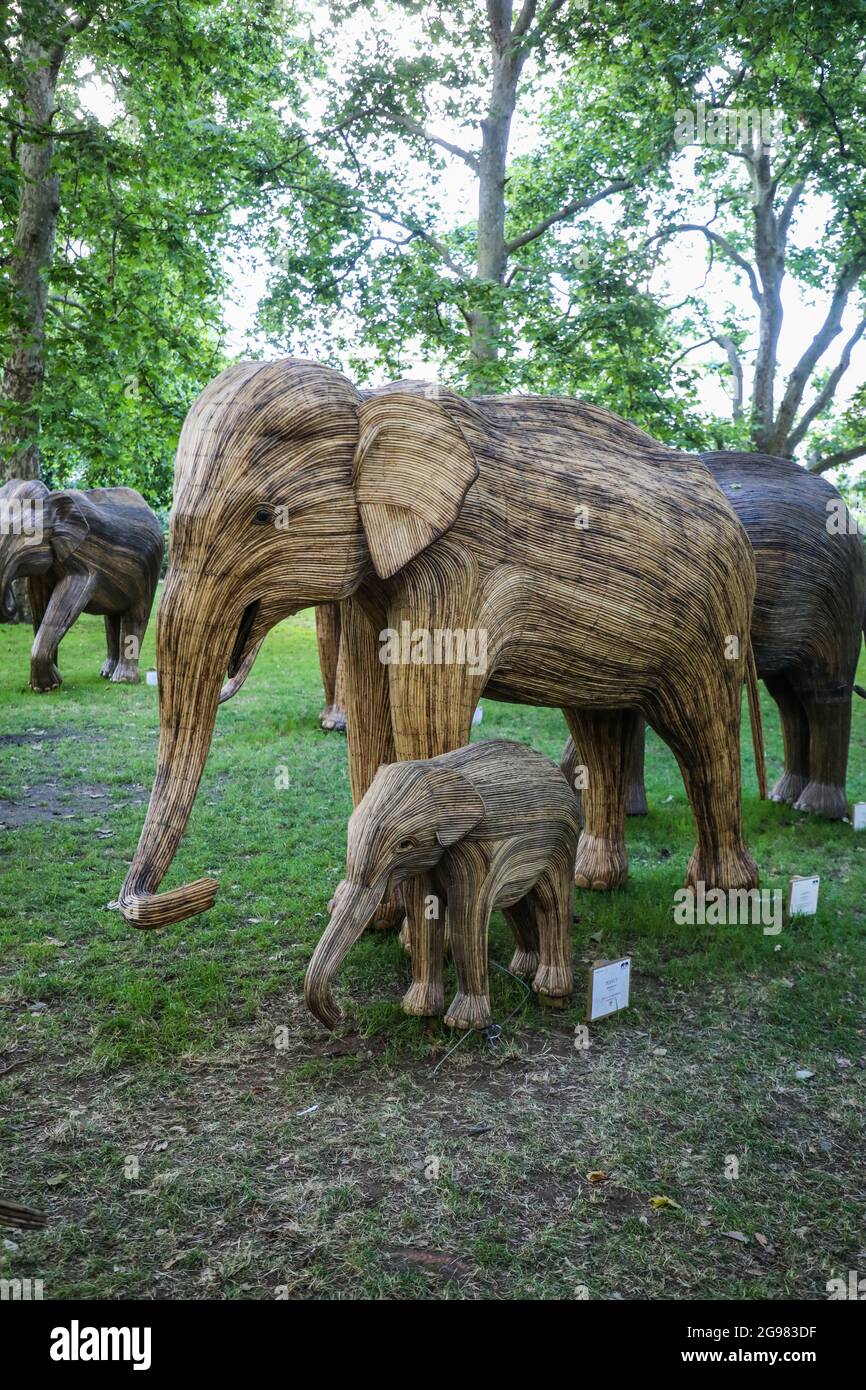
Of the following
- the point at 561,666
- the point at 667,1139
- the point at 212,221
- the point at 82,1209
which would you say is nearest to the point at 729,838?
the point at 561,666

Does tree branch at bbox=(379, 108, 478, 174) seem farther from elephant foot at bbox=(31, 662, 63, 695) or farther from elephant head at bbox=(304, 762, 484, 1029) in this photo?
elephant head at bbox=(304, 762, 484, 1029)

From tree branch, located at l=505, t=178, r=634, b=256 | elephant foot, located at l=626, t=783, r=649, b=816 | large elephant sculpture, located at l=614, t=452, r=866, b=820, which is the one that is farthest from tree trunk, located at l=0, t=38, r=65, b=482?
large elephant sculpture, located at l=614, t=452, r=866, b=820

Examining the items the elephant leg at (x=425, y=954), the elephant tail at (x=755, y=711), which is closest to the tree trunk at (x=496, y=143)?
the elephant tail at (x=755, y=711)

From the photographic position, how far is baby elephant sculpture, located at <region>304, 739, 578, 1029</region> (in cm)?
334

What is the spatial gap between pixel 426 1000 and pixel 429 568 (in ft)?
5.10

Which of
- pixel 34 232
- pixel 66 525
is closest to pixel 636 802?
pixel 66 525

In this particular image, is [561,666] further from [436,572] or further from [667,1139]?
[667,1139]

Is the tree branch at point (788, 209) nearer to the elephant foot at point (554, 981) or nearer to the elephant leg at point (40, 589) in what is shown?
the elephant leg at point (40, 589)

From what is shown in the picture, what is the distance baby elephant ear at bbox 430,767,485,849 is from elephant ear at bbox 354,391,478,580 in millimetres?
721

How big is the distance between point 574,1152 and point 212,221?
1293 centimetres

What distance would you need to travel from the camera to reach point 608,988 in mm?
4000

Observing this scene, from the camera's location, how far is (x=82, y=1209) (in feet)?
9.46

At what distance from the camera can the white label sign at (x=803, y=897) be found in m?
5.15

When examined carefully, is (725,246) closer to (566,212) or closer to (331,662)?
(566,212)
